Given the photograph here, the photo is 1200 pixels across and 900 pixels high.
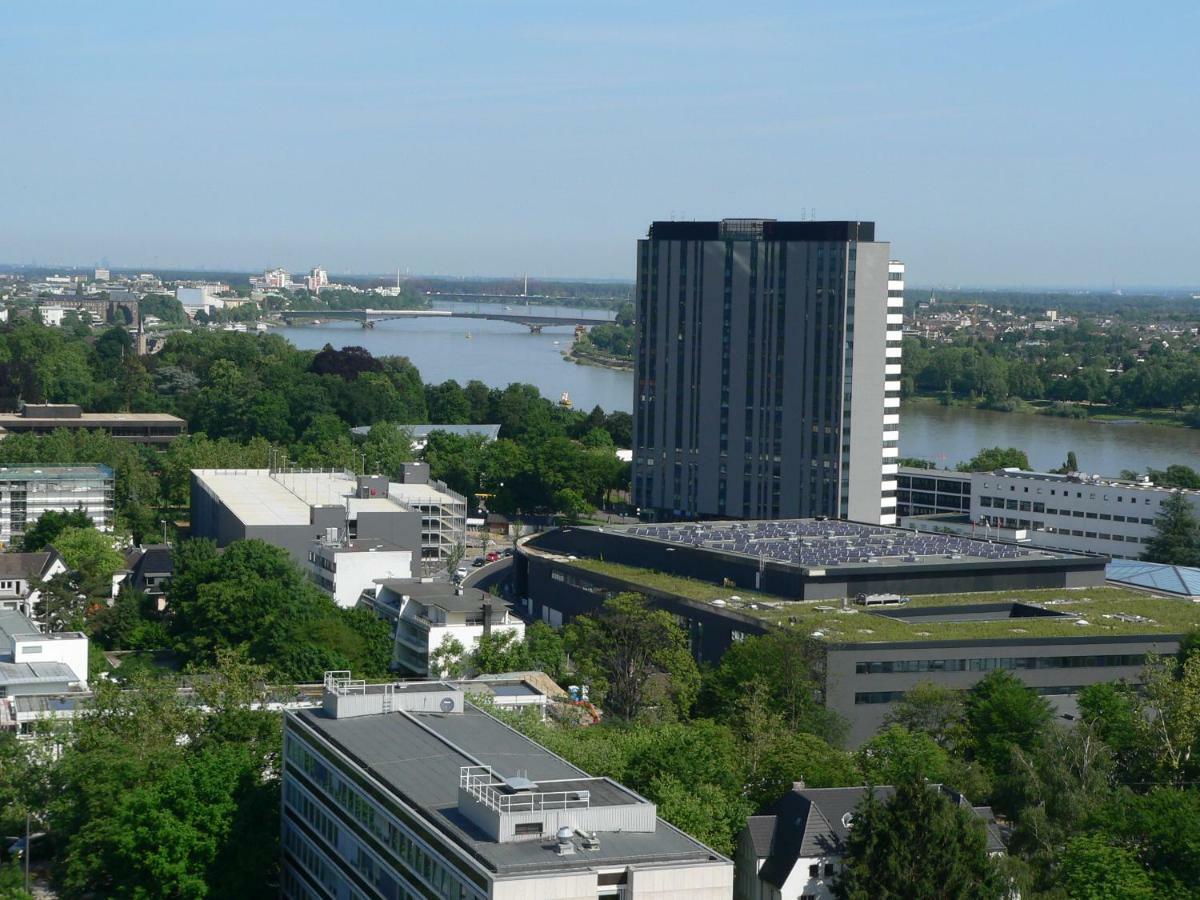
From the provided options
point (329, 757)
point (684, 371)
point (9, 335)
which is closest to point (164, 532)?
point (684, 371)

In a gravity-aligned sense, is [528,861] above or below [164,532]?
above

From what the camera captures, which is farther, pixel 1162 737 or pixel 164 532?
pixel 164 532

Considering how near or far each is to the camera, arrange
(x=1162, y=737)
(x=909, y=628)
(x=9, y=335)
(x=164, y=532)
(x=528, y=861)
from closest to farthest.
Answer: (x=528, y=861)
(x=1162, y=737)
(x=909, y=628)
(x=164, y=532)
(x=9, y=335)

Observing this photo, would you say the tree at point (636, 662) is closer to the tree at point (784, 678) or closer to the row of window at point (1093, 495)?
the tree at point (784, 678)

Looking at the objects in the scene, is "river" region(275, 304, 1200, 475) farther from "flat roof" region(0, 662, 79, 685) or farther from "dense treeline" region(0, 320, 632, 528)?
"flat roof" region(0, 662, 79, 685)

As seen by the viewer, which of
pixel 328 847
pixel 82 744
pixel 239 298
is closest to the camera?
pixel 328 847

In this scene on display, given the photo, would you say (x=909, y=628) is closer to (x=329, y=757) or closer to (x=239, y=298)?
(x=329, y=757)

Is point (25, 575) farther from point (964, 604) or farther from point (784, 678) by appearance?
point (964, 604)

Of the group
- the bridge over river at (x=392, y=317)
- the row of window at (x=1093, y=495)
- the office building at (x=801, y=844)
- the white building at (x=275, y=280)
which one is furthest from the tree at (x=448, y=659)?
the white building at (x=275, y=280)
